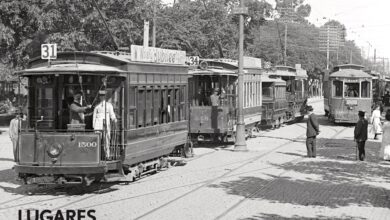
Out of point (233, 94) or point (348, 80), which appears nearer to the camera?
point (233, 94)

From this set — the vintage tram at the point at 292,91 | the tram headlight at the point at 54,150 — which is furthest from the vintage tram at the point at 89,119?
the vintage tram at the point at 292,91

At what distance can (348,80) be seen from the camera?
3566 centimetres

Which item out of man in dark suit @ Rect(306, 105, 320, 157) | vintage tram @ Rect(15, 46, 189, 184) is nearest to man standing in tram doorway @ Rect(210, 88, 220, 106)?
man in dark suit @ Rect(306, 105, 320, 157)

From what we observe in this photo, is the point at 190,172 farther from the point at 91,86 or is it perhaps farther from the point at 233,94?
the point at 233,94

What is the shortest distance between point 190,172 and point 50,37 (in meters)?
16.0

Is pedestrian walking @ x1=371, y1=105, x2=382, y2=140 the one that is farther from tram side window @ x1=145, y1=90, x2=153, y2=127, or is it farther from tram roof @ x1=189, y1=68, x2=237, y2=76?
tram side window @ x1=145, y1=90, x2=153, y2=127

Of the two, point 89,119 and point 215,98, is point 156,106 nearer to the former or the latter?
point 89,119

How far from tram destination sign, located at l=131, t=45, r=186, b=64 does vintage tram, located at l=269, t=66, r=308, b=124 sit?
18.4 meters

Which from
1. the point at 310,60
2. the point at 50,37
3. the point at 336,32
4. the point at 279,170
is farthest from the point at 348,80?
the point at 310,60

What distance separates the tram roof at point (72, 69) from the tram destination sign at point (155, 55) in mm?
1010

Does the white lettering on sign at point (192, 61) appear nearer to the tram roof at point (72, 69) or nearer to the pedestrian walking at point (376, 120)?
the pedestrian walking at point (376, 120)

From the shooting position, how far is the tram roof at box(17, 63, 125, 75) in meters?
12.7

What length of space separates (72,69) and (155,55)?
3236 millimetres

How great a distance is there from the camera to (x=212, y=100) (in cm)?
2298
